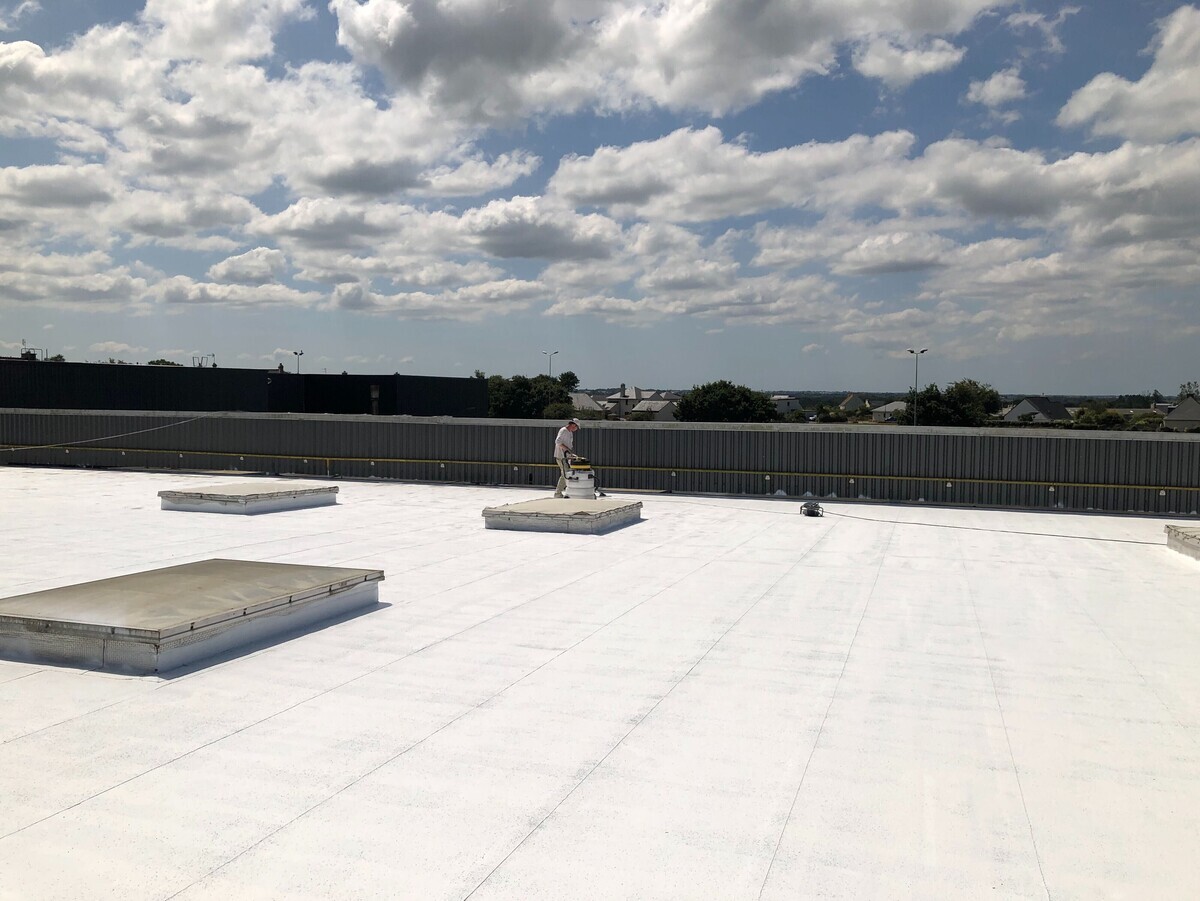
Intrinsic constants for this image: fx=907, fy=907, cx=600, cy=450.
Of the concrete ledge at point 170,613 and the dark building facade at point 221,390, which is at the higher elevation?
the dark building facade at point 221,390

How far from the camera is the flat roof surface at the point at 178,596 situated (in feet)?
32.6

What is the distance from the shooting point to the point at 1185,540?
1839 cm

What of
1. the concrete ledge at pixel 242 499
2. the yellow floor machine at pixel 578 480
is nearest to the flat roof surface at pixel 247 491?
the concrete ledge at pixel 242 499

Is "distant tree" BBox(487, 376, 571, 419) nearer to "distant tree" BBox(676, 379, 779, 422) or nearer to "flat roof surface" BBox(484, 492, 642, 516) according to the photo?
"distant tree" BBox(676, 379, 779, 422)

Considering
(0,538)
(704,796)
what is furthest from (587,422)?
(704,796)

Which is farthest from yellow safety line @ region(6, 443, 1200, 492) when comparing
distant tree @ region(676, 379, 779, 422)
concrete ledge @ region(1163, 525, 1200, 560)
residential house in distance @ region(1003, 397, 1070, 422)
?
residential house in distance @ region(1003, 397, 1070, 422)

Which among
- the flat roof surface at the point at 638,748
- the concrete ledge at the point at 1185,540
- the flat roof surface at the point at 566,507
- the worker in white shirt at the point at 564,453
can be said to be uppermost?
the worker in white shirt at the point at 564,453

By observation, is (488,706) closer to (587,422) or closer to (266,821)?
(266,821)

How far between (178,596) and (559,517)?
33.2 ft

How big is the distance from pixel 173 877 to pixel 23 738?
3112 millimetres

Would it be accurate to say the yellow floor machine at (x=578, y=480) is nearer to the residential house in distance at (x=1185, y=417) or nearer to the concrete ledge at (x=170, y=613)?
the concrete ledge at (x=170, y=613)


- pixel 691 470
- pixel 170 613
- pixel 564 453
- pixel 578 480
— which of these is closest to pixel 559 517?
pixel 564 453

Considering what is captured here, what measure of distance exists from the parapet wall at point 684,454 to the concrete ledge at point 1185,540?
19.4ft

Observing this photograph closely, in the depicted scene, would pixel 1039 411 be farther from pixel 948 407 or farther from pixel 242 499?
pixel 242 499
